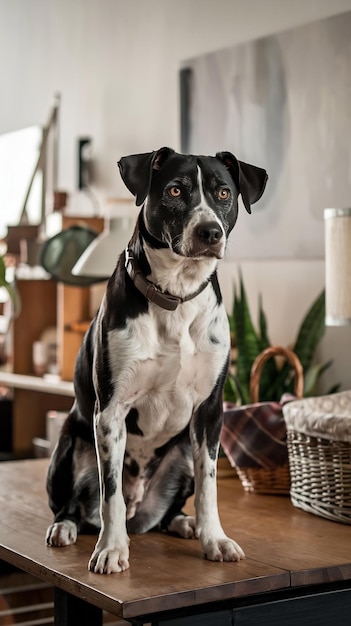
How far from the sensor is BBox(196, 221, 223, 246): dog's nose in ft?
5.77

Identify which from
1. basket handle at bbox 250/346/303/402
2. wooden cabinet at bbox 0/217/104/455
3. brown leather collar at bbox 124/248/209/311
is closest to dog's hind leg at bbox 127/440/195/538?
brown leather collar at bbox 124/248/209/311

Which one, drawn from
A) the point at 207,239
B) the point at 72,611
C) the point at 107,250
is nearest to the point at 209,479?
the point at 72,611

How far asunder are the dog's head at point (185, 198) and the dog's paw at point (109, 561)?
0.56 m

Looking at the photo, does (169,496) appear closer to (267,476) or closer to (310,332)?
(267,476)

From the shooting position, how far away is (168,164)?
73.1 inches

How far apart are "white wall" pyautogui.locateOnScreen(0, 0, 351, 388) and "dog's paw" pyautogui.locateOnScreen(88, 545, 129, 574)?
1.40m

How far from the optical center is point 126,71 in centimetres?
437

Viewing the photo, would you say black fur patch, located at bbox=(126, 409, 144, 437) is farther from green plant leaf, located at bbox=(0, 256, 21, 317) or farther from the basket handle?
green plant leaf, located at bbox=(0, 256, 21, 317)

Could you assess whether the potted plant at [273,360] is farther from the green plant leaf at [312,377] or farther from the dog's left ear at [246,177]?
the dog's left ear at [246,177]

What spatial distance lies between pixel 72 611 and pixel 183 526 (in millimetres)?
315

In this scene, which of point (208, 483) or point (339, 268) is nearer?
point (208, 483)

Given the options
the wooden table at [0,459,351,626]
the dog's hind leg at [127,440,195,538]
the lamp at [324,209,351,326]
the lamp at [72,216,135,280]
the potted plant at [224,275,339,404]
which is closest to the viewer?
the wooden table at [0,459,351,626]

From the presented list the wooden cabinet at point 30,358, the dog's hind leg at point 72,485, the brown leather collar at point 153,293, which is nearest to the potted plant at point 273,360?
the dog's hind leg at point 72,485

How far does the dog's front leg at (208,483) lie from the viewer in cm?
193
